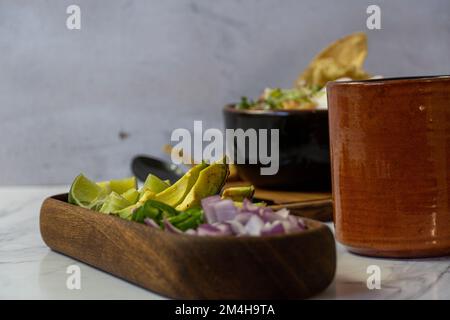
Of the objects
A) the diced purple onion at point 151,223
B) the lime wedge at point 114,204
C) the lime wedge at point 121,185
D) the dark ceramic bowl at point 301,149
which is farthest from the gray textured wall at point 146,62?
the diced purple onion at point 151,223

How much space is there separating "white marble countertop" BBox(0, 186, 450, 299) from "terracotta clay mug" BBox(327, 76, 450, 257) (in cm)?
4

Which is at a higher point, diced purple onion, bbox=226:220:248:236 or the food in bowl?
the food in bowl

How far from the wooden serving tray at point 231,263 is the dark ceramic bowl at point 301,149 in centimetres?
62

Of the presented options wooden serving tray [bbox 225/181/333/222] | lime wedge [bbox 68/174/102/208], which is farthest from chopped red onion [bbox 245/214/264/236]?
wooden serving tray [bbox 225/181/333/222]

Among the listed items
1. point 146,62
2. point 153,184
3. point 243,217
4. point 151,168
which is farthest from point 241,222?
Result: point 146,62

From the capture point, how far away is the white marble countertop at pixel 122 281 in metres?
0.83

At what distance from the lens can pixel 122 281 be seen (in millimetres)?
896

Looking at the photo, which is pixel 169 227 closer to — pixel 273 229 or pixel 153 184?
pixel 273 229

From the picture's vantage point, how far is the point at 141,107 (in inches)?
94.3

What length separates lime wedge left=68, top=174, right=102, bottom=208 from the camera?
1.05 meters

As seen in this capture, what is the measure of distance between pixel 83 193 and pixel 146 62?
4.42ft

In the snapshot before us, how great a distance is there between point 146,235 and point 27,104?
169 centimetres

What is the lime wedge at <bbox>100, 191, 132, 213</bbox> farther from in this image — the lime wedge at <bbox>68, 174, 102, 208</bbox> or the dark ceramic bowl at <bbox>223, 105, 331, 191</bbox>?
the dark ceramic bowl at <bbox>223, 105, 331, 191</bbox>
